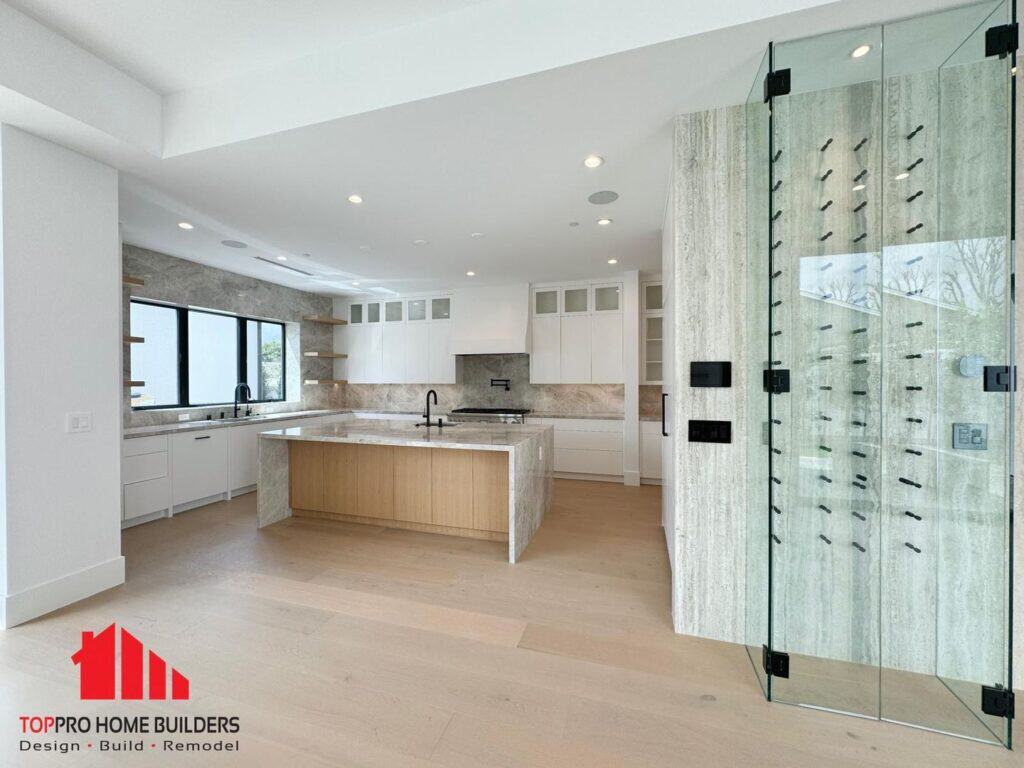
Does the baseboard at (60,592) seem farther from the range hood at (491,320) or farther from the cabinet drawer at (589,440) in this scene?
the cabinet drawer at (589,440)

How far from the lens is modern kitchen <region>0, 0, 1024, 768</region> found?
154 centimetres

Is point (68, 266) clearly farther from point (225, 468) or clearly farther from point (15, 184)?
point (225, 468)

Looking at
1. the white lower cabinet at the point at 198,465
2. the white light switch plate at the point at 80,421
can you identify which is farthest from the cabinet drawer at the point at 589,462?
the white light switch plate at the point at 80,421

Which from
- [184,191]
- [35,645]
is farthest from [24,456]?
[184,191]

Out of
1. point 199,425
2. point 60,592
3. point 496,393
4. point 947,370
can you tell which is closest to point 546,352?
point 496,393

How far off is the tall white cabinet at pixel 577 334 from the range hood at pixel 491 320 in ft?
0.66

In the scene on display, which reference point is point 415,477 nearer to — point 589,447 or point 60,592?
point 60,592

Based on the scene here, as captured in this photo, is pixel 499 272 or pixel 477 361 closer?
pixel 499 272

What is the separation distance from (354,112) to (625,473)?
15.0 ft

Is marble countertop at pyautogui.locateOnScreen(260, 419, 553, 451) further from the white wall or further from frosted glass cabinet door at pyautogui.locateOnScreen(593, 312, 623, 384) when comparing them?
frosted glass cabinet door at pyautogui.locateOnScreen(593, 312, 623, 384)

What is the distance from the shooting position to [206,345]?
511cm

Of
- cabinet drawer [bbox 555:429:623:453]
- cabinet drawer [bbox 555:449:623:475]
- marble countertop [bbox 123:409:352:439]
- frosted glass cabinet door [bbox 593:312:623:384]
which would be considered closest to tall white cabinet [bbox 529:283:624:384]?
frosted glass cabinet door [bbox 593:312:623:384]

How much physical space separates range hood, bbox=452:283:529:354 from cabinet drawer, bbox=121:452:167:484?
3.42 m

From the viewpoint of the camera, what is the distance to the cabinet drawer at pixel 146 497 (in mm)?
3648
